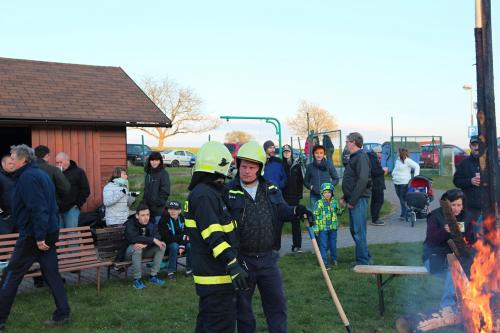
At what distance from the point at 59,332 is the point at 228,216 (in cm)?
267

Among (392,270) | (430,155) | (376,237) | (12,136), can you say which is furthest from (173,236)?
(430,155)

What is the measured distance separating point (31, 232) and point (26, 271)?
1.45ft

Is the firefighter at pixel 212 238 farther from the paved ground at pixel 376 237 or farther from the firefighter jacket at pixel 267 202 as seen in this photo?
the paved ground at pixel 376 237

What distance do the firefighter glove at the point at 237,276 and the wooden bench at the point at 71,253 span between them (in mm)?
3965

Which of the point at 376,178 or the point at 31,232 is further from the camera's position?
the point at 376,178

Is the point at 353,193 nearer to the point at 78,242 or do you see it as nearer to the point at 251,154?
the point at 251,154

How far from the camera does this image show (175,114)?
43.9 m

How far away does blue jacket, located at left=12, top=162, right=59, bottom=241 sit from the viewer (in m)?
5.41

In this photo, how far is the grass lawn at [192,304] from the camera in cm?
554

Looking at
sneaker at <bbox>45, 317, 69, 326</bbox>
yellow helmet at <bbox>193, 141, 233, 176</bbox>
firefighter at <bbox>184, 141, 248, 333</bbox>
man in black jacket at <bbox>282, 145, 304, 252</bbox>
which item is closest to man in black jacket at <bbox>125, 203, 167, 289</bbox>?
sneaker at <bbox>45, 317, 69, 326</bbox>

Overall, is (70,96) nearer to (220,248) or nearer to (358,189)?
(358,189)

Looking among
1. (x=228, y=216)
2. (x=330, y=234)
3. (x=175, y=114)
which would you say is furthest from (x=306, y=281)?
(x=175, y=114)

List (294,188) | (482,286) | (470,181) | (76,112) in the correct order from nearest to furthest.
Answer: (482,286), (470,181), (294,188), (76,112)

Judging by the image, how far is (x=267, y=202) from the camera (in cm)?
445
